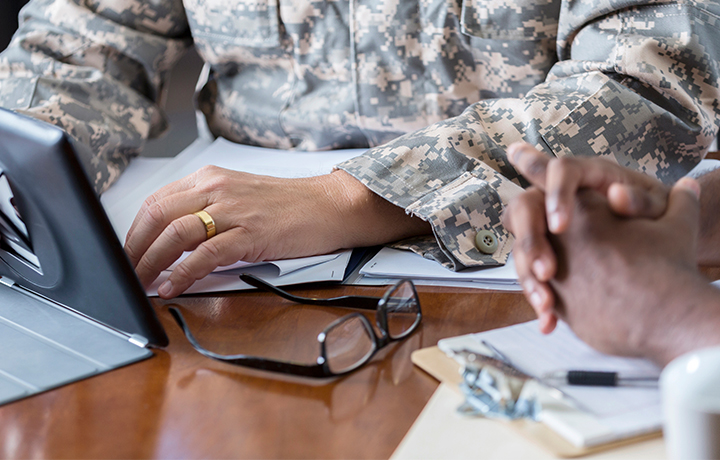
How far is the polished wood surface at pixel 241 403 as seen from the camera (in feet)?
1.33

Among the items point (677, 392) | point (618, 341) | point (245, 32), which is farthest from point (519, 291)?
point (245, 32)

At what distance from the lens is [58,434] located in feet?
1.41

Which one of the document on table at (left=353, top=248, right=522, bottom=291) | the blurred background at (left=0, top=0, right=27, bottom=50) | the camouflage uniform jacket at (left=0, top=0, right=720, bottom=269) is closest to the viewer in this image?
the document on table at (left=353, top=248, right=522, bottom=291)

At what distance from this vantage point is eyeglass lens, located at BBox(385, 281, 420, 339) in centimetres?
53

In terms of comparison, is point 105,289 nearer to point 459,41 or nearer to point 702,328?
point 702,328

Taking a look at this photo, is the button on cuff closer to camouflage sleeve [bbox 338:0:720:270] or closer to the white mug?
camouflage sleeve [bbox 338:0:720:270]

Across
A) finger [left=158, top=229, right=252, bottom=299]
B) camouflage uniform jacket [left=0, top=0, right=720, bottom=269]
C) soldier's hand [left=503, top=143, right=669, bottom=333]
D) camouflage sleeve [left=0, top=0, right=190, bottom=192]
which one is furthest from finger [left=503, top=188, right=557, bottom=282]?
camouflage sleeve [left=0, top=0, right=190, bottom=192]

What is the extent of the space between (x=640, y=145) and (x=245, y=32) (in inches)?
26.1

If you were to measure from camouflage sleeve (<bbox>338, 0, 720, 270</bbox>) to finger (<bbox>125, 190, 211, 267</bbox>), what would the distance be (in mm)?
194

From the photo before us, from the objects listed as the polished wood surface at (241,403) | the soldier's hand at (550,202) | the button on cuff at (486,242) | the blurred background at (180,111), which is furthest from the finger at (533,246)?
the blurred background at (180,111)

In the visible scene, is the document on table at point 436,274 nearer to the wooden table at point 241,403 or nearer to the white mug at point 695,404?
the wooden table at point 241,403

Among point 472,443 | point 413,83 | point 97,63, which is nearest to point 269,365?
point 472,443

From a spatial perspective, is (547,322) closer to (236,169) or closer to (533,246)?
(533,246)

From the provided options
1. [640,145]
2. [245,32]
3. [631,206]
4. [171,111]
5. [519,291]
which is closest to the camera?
[631,206]
